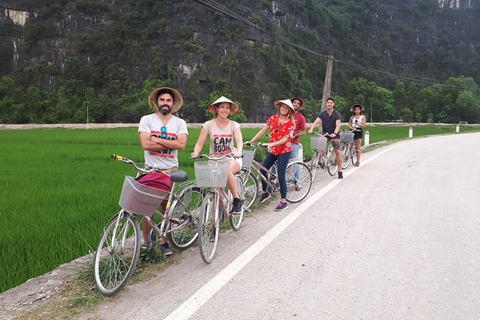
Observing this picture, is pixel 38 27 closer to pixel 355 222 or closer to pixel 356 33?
pixel 355 222

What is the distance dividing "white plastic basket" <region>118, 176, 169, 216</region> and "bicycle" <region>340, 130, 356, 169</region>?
7843 mm

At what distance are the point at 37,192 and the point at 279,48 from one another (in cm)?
8968

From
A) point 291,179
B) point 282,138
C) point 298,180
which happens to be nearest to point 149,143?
point 282,138

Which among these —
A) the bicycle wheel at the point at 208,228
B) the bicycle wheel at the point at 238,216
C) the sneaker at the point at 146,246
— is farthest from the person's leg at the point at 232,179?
the sneaker at the point at 146,246

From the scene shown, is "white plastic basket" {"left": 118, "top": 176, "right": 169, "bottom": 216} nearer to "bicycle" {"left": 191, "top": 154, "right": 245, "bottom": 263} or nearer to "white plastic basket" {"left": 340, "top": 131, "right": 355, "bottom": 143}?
"bicycle" {"left": 191, "top": 154, "right": 245, "bottom": 263}

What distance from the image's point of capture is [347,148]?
36.3ft

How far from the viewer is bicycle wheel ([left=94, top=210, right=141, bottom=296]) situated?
3.17m

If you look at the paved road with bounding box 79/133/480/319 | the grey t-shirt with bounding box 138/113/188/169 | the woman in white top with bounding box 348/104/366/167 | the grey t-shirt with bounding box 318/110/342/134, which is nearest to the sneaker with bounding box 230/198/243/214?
the paved road with bounding box 79/133/480/319

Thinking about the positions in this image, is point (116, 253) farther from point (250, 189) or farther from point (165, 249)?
point (250, 189)

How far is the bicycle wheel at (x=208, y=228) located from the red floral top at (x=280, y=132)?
235 cm

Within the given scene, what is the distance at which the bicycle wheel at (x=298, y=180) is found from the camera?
23.2 feet

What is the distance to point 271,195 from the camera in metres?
6.72

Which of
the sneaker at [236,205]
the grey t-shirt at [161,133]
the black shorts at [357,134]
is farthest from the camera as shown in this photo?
the black shorts at [357,134]

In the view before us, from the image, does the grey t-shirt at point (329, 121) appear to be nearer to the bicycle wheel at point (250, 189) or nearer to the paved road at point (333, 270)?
the paved road at point (333, 270)
